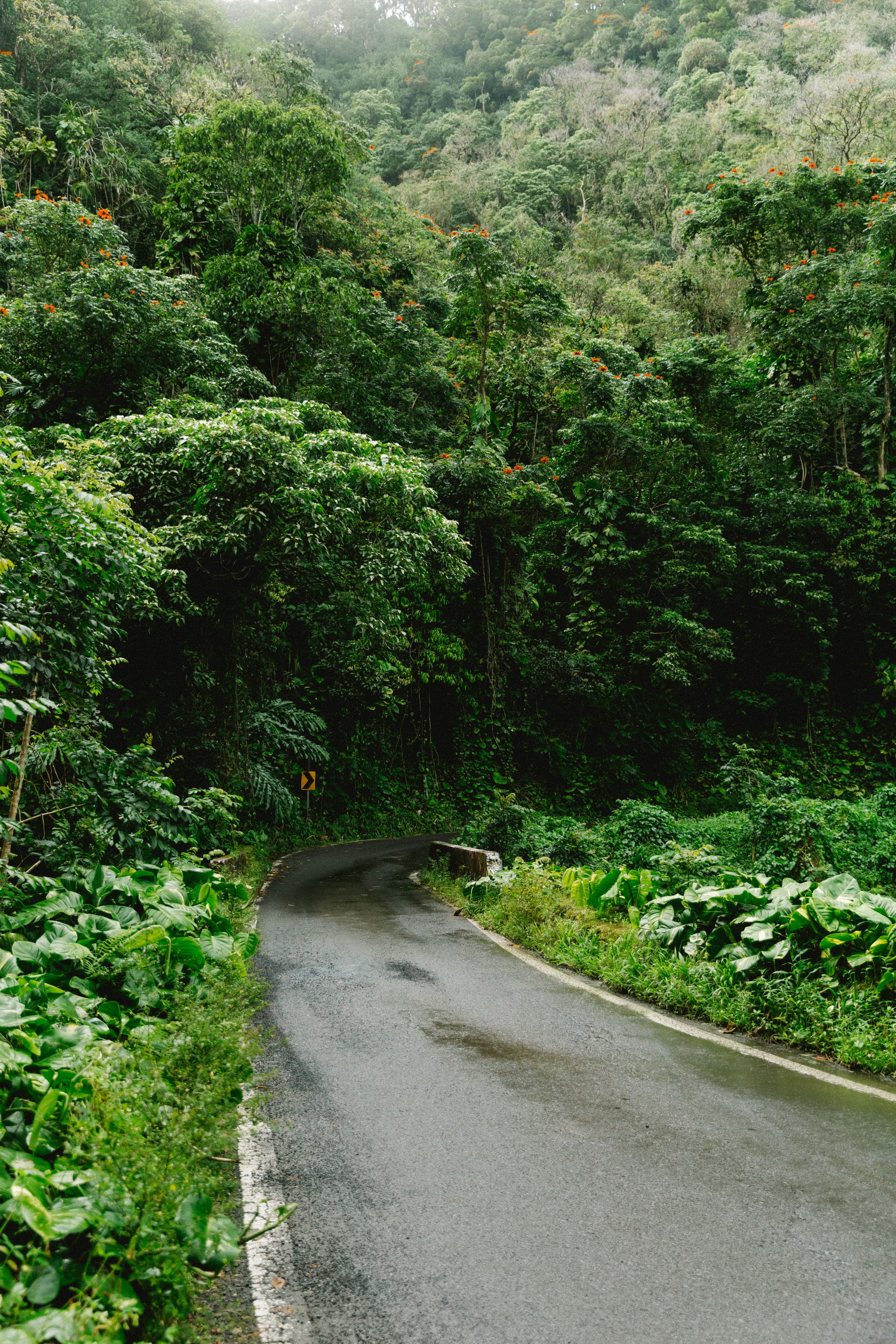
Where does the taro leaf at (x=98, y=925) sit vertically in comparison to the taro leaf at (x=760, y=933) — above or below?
above

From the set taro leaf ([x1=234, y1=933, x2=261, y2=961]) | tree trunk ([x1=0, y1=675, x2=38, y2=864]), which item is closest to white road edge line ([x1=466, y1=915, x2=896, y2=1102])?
taro leaf ([x1=234, y1=933, x2=261, y2=961])

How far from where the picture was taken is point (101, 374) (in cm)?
1432

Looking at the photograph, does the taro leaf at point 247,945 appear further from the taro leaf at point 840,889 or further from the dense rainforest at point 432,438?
the taro leaf at point 840,889

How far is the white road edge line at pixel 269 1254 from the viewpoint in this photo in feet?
9.66

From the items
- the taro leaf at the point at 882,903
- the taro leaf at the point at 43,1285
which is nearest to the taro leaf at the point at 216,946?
the taro leaf at the point at 43,1285

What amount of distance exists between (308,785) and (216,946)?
1450 centimetres

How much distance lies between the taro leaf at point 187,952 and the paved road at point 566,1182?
829mm

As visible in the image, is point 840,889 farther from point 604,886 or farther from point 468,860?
point 468,860

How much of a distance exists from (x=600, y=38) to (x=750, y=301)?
135 ft

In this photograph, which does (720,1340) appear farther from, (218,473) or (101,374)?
(101,374)

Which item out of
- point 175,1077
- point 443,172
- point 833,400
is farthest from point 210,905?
point 443,172

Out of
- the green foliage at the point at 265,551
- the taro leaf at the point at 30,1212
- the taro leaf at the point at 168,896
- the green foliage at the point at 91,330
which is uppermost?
the green foliage at the point at 91,330

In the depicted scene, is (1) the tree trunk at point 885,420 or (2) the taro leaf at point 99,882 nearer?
(2) the taro leaf at point 99,882

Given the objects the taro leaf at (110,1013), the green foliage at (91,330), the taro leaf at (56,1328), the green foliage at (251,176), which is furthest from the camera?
the green foliage at (251,176)
